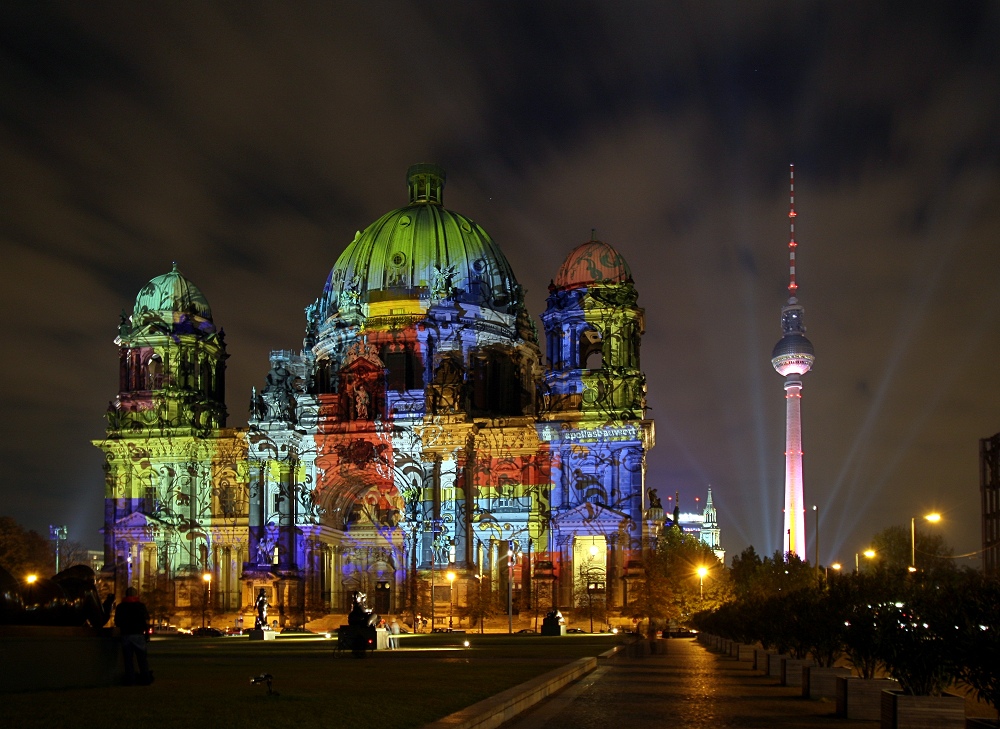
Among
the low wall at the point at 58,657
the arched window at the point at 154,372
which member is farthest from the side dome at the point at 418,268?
→ the low wall at the point at 58,657

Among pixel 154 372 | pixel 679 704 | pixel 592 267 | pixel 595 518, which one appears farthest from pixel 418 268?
pixel 679 704

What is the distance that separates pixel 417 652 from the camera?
44250mm

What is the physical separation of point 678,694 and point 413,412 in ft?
243

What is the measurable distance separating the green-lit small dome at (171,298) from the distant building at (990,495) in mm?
65554

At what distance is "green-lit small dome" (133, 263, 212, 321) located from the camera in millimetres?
108312

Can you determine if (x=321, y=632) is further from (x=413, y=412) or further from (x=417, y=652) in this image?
(x=417, y=652)

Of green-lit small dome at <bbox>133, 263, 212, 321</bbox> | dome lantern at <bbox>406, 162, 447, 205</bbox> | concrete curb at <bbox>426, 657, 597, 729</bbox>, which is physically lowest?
concrete curb at <bbox>426, 657, 597, 729</bbox>

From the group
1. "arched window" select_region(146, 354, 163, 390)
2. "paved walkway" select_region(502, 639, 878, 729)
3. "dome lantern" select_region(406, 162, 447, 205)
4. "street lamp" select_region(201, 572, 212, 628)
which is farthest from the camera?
"dome lantern" select_region(406, 162, 447, 205)

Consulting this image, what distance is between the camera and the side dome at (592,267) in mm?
98188

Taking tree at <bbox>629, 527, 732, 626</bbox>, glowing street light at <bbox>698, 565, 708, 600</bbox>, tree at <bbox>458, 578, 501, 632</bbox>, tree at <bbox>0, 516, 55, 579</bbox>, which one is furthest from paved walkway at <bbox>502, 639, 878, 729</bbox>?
tree at <bbox>0, 516, 55, 579</bbox>

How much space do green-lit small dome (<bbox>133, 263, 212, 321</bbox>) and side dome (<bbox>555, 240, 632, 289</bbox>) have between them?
1296 inches

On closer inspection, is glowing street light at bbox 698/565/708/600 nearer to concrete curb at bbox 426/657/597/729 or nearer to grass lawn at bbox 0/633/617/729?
grass lawn at bbox 0/633/617/729

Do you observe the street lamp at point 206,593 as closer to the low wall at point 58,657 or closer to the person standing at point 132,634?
the person standing at point 132,634

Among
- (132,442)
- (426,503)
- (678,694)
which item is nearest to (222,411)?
(132,442)
